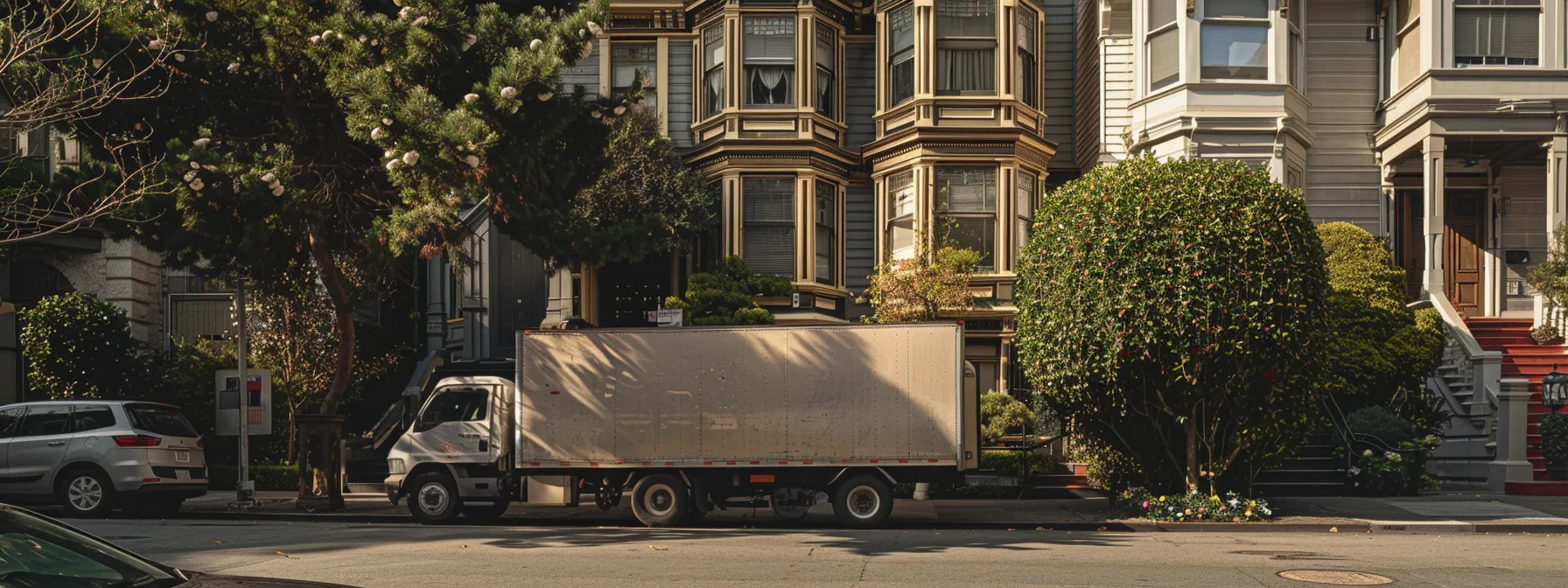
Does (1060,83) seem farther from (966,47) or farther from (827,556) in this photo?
(827,556)

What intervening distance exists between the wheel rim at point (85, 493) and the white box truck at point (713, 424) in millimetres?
4163

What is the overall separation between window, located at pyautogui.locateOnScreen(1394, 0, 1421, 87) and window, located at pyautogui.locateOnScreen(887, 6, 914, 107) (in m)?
8.91

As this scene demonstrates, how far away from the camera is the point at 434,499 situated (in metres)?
18.2

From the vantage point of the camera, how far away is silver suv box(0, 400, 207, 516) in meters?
18.6

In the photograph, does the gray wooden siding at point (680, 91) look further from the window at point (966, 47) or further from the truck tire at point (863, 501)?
the truck tire at point (863, 501)

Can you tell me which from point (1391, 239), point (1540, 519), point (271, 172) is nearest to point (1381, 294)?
point (1391, 239)

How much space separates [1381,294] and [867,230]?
990 centimetres

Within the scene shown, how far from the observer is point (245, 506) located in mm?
20344

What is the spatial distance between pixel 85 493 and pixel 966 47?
54.8ft

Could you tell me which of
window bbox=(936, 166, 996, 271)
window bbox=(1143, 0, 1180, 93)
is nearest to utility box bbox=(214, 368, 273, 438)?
window bbox=(936, 166, 996, 271)

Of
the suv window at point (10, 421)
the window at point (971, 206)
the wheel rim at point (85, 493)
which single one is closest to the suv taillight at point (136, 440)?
Result: the wheel rim at point (85, 493)

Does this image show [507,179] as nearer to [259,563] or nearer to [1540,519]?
[259,563]

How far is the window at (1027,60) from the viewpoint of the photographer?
87.3ft

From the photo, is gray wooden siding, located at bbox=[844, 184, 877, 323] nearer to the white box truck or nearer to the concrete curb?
the concrete curb
